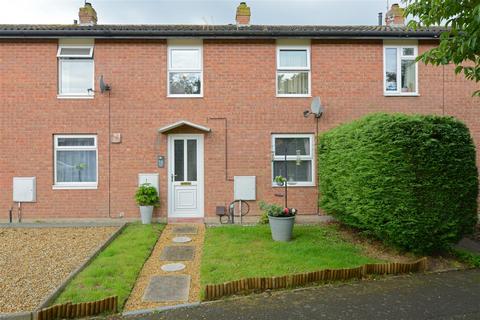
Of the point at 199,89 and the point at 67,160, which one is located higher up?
the point at 199,89

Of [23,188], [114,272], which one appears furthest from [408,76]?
[23,188]

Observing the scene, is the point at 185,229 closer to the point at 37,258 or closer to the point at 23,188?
the point at 37,258

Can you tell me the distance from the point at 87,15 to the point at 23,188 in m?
5.59

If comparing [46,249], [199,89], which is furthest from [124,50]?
[46,249]

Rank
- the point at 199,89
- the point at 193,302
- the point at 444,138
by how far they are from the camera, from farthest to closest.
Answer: the point at 199,89 → the point at 444,138 → the point at 193,302

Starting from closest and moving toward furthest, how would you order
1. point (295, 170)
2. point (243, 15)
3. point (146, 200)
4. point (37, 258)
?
point (37, 258)
point (146, 200)
point (295, 170)
point (243, 15)

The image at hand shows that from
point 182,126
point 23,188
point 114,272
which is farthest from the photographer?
point 182,126

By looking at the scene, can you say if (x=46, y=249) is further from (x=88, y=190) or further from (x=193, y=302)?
(x=193, y=302)

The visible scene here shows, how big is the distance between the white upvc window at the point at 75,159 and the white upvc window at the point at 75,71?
128 centimetres

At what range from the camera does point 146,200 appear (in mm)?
8977

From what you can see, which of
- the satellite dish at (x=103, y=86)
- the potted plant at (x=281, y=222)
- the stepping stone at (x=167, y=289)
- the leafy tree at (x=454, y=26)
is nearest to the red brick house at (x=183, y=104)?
the satellite dish at (x=103, y=86)

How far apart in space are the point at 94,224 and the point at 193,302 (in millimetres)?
5621

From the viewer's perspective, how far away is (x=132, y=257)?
6016mm

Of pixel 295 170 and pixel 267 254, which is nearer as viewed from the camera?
pixel 267 254
